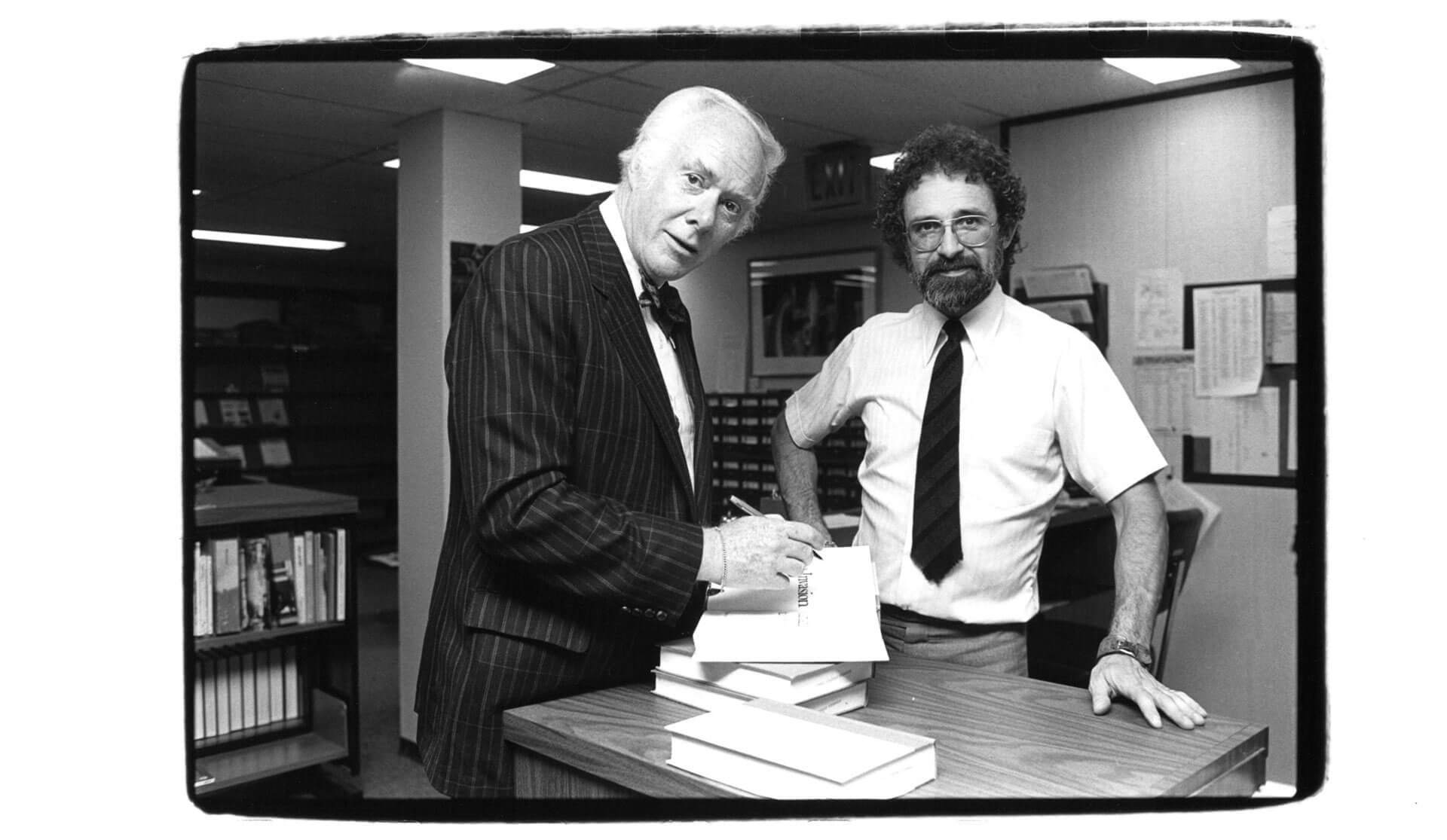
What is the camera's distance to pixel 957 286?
4.81 ft

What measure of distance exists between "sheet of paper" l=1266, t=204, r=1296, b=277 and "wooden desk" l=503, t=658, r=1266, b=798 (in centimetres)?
Answer: 54

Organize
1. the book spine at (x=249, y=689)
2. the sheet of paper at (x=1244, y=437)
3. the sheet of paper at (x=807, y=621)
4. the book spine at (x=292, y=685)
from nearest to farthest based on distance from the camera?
the sheet of paper at (x=807, y=621) < the sheet of paper at (x=1244, y=437) < the book spine at (x=249, y=689) < the book spine at (x=292, y=685)

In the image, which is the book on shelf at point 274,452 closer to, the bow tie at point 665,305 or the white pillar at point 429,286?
the white pillar at point 429,286

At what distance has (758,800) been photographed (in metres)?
0.89

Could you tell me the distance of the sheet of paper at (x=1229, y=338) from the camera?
7.13ft

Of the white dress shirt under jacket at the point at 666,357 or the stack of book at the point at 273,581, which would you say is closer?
the white dress shirt under jacket at the point at 666,357

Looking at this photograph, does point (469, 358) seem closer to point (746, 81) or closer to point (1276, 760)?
point (746, 81)

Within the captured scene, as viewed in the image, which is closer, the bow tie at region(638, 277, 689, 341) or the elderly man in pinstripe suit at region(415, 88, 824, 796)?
the elderly man in pinstripe suit at region(415, 88, 824, 796)

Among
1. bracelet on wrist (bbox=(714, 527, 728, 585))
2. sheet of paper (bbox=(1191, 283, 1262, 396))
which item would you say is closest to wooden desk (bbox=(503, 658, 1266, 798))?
bracelet on wrist (bbox=(714, 527, 728, 585))

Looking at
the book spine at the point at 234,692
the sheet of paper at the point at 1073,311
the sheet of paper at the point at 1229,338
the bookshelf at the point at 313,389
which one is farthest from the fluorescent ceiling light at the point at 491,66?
the bookshelf at the point at 313,389

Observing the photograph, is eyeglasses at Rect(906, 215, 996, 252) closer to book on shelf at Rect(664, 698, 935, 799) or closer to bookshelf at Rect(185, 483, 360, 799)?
book on shelf at Rect(664, 698, 935, 799)

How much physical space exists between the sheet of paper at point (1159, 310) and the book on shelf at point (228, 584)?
272 cm

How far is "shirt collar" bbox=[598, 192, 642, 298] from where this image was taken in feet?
3.87

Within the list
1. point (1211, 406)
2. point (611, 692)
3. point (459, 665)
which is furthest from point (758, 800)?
point (1211, 406)
